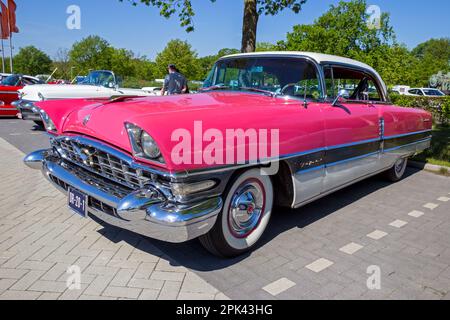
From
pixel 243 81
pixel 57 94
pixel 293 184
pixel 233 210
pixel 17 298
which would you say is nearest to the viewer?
pixel 17 298

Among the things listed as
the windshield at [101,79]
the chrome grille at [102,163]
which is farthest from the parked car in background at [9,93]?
the chrome grille at [102,163]

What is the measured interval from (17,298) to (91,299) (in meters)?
0.48

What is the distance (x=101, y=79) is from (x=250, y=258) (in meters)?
8.87

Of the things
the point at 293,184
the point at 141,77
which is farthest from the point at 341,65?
the point at 141,77

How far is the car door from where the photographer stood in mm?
3539

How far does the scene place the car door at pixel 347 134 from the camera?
11.6 feet

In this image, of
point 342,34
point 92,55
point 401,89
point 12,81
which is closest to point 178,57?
point 92,55

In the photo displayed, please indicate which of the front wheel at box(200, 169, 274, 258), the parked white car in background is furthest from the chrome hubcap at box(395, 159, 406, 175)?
the parked white car in background

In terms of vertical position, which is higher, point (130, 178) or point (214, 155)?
point (214, 155)

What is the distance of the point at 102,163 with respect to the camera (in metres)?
2.70

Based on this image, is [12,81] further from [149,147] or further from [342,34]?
[342,34]

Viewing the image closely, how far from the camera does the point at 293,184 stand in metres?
3.17

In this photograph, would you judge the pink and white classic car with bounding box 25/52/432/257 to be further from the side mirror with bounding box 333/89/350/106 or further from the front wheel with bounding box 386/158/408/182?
the front wheel with bounding box 386/158/408/182

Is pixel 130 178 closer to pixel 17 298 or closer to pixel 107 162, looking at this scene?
pixel 107 162
